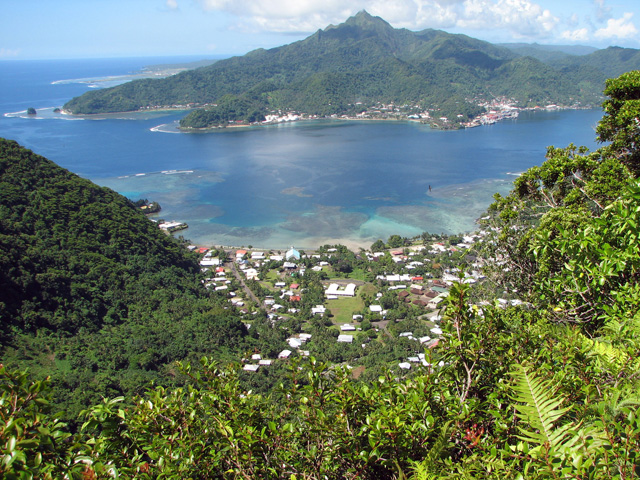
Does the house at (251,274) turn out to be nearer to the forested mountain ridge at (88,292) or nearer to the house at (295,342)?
the forested mountain ridge at (88,292)

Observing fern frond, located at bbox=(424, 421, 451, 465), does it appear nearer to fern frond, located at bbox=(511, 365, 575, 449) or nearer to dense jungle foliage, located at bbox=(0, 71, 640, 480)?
dense jungle foliage, located at bbox=(0, 71, 640, 480)

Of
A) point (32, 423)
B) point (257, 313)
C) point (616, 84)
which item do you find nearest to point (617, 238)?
point (32, 423)

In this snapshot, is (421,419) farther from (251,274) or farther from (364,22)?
(364,22)

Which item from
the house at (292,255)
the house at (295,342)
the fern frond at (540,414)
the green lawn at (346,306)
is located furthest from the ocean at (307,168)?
the fern frond at (540,414)

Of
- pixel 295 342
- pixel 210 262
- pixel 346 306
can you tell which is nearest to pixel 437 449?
pixel 295 342

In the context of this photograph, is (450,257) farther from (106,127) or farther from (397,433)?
(106,127)

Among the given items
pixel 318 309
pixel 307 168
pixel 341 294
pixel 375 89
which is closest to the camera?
pixel 318 309

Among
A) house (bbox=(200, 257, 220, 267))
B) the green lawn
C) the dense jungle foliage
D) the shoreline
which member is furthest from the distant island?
the dense jungle foliage
